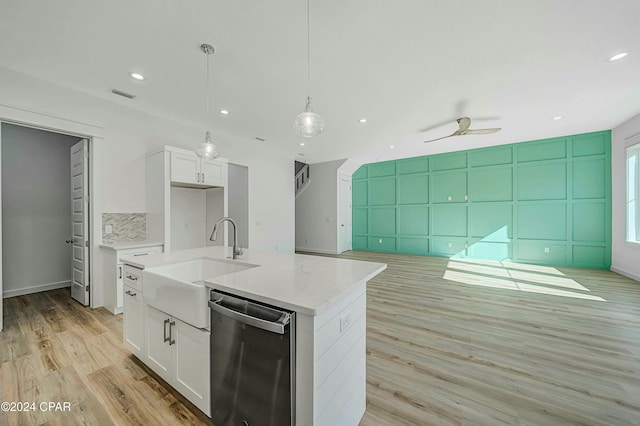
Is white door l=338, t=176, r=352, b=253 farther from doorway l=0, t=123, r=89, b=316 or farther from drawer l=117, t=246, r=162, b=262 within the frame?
doorway l=0, t=123, r=89, b=316

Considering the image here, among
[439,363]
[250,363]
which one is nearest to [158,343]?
[250,363]

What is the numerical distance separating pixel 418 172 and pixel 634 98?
4.13 metres

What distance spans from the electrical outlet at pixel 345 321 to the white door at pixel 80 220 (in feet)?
13.0

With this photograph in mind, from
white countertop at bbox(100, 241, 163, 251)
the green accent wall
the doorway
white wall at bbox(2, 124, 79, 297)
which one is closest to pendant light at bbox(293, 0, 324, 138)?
white countertop at bbox(100, 241, 163, 251)

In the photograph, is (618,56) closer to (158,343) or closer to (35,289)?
(158,343)

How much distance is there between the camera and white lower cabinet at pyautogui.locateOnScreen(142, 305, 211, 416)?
4.79 feet

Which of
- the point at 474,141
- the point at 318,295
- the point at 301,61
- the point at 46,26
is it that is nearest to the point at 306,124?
the point at 301,61

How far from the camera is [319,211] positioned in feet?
26.4

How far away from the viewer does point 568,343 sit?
2.38 metres

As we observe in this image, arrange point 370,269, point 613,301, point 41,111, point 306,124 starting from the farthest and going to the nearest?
point 613,301 < point 41,111 < point 306,124 < point 370,269

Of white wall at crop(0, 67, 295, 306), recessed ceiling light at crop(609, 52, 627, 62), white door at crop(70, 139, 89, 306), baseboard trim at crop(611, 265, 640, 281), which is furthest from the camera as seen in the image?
baseboard trim at crop(611, 265, 640, 281)

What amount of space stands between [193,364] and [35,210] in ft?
15.2

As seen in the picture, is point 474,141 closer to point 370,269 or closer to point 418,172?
point 418,172

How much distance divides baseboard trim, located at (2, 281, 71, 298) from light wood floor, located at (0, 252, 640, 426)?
0.86 ft
